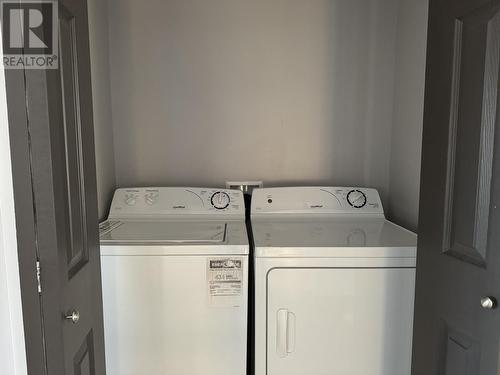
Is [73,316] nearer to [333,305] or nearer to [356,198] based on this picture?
[333,305]

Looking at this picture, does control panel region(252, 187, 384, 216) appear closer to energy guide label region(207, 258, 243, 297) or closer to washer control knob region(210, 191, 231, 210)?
washer control knob region(210, 191, 231, 210)

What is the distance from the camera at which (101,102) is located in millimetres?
2102

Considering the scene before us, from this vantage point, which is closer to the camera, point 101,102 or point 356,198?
point 101,102

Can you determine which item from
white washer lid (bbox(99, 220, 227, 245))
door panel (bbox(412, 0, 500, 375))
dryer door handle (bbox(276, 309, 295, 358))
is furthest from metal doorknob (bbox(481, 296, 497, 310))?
white washer lid (bbox(99, 220, 227, 245))

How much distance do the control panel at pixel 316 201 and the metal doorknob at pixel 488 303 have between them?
1.18 meters

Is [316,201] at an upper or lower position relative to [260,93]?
lower

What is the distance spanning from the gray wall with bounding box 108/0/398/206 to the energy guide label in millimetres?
867

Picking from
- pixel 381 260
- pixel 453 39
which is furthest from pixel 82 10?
pixel 381 260

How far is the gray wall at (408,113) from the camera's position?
2029 millimetres

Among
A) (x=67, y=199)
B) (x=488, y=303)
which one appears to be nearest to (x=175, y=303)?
(x=67, y=199)

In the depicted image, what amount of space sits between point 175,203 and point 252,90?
0.78m

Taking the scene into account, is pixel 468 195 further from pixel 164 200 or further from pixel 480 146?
pixel 164 200

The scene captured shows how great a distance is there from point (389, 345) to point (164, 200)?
1.28 metres

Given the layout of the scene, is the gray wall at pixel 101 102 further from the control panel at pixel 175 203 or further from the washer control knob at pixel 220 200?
the washer control knob at pixel 220 200
